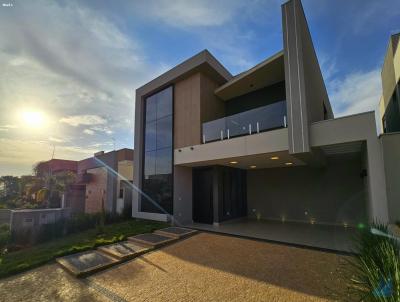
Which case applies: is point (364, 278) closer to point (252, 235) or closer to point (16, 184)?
point (252, 235)

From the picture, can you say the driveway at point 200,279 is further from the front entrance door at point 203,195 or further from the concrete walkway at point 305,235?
the front entrance door at point 203,195

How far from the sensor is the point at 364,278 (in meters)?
2.86

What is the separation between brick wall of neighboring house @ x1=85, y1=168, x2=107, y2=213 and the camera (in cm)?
1684

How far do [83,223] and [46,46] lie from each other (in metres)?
8.17

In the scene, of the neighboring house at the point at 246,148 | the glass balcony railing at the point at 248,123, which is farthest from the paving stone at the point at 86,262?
the glass balcony railing at the point at 248,123

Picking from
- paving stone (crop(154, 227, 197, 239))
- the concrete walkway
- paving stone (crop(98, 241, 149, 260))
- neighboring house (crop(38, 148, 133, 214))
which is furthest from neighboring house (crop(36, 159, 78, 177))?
the concrete walkway

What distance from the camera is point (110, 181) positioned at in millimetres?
16062

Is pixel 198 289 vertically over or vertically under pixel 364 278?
under

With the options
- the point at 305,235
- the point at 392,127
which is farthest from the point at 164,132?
the point at 392,127

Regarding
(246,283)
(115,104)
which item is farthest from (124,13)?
(246,283)

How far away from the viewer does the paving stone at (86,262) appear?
191 inches

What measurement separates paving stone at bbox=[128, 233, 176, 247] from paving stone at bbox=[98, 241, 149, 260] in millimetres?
213

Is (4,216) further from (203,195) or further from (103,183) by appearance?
(203,195)

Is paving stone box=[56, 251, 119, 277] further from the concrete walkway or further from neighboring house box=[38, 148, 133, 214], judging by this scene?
neighboring house box=[38, 148, 133, 214]
